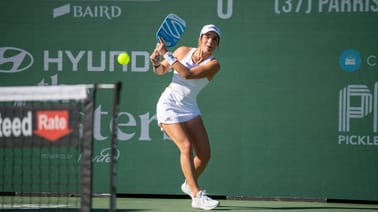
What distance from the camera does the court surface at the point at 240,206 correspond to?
669 centimetres

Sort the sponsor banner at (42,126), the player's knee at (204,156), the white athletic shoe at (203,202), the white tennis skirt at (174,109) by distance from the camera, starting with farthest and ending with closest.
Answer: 1. the player's knee at (204,156)
2. the white tennis skirt at (174,109)
3. the white athletic shoe at (203,202)
4. the sponsor banner at (42,126)

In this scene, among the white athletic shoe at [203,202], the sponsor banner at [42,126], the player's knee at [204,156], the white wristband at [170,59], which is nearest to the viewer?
the sponsor banner at [42,126]

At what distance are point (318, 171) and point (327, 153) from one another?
19 cm

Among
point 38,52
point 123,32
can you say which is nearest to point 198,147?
point 123,32

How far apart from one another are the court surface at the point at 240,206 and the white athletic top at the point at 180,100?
78cm

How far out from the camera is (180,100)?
258 inches

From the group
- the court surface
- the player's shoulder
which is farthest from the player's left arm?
the court surface

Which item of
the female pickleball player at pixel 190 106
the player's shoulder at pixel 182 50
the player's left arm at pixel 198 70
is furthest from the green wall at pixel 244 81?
the player's left arm at pixel 198 70

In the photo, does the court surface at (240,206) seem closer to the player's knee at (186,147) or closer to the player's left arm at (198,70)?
the player's knee at (186,147)

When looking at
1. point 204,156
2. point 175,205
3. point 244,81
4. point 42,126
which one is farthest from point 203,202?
point 42,126

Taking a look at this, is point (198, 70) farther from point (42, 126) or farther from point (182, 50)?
point (42, 126)

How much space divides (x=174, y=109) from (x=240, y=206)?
1082 millimetres

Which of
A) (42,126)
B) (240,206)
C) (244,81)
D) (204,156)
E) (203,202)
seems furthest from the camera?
(244,81)

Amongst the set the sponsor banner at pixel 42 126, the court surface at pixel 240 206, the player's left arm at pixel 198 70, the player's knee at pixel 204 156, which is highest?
the player's left arm at pixel 198 70
